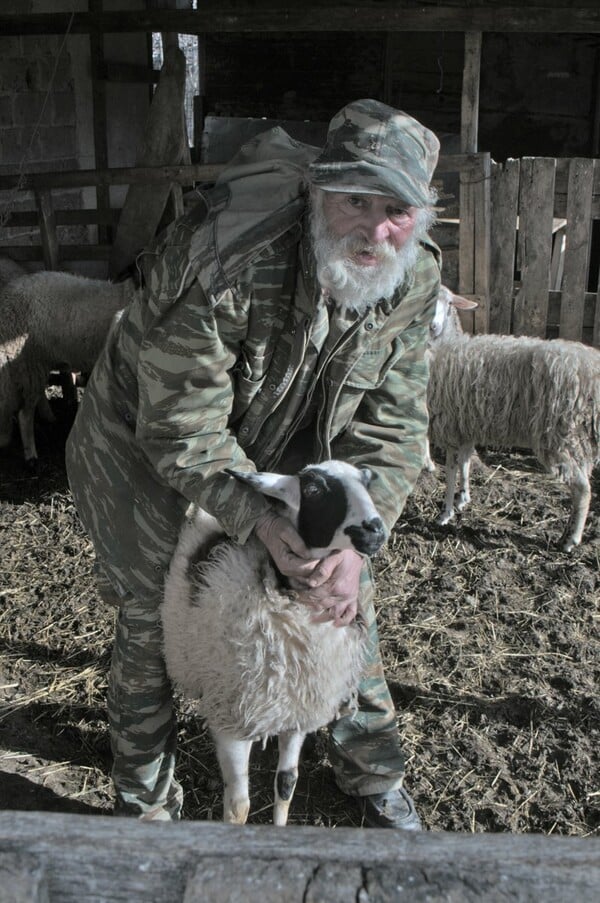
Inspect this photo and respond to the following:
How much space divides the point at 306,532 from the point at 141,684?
86cm

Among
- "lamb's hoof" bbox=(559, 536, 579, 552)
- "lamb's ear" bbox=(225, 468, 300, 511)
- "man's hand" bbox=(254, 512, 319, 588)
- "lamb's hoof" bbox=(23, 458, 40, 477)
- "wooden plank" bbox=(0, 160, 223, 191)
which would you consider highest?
"wooden plank" bbox=(0, 160, 223, 191)

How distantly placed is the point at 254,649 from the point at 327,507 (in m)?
0.46

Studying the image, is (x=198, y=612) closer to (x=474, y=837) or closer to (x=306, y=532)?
(x=306, y=532)

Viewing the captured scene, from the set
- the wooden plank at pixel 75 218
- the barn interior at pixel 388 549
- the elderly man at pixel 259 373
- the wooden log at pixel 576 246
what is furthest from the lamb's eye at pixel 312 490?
the wooden plank at pixel 75 218

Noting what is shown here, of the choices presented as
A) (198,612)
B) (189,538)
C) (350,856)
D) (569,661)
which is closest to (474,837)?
(350,856)

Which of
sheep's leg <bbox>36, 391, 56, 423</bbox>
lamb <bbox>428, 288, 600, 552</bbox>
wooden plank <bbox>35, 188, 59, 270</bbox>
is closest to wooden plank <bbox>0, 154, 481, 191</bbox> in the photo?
wooden plank <bbox>35, 188, 59, 270</bbox>

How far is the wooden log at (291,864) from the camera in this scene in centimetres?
105

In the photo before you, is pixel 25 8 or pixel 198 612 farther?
pixel 25 8

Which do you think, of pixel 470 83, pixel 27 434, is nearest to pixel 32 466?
pixel 27 434

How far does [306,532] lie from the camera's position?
→ 2076 mm

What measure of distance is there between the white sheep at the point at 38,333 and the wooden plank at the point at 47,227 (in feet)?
2.57

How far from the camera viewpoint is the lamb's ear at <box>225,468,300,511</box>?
2.07 m

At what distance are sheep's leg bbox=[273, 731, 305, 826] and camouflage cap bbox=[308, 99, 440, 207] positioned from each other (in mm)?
1501

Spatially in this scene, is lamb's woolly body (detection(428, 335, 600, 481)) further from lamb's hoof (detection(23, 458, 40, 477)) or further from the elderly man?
lamb's hoof (detection(23, 458, 40, 477))
